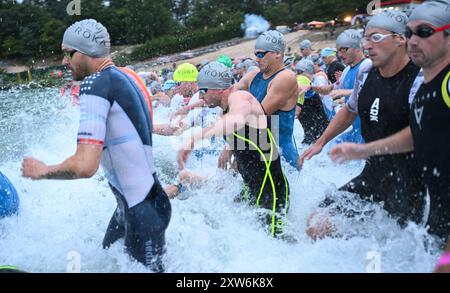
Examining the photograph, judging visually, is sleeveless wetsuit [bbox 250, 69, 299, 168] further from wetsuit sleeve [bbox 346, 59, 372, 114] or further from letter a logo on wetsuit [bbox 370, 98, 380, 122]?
letter a logo on wetsuit [bbox 370, 98, 380, 122]

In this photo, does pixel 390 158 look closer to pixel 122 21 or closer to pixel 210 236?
pixel 210 236

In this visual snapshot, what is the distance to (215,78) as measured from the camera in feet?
11.4

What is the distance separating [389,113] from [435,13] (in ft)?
2.66

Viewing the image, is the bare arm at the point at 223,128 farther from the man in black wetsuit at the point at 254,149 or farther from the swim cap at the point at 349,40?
the swim cap at the point at 349,40

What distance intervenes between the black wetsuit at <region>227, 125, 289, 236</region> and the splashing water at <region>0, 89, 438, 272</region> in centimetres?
14

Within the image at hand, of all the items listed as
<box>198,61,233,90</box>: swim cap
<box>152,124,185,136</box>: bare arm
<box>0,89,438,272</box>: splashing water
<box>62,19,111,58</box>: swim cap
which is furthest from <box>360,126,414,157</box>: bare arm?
<box>152,124,185,136</box>: bare arm

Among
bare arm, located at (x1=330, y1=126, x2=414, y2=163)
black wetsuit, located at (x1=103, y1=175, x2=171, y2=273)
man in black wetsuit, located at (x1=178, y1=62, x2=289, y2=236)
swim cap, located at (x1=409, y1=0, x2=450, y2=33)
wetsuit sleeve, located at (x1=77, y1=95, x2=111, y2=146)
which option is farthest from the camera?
man in black wetsuit, located at (x1=178, y1=62, x2=289, y2=236)

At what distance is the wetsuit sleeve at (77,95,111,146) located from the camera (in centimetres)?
236

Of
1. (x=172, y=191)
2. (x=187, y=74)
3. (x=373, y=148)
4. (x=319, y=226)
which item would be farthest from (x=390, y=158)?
(x=187, y=74)

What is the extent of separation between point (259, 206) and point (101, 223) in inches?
65.7

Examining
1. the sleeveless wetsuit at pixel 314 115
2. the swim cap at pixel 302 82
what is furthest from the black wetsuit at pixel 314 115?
the swim cap at pixel 302 82
